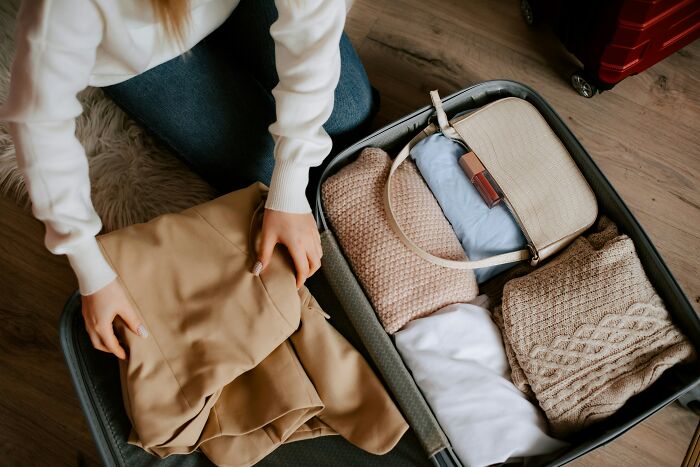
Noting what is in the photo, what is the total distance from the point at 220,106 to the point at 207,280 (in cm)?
32

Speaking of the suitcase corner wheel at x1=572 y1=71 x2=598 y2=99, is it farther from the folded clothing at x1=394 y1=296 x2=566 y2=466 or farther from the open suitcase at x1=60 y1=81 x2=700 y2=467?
the folded clothing at x1=394 y1=296 x2=566 y2=466

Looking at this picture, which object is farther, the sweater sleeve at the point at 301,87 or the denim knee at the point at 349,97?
the denim knee at the point at 349,97

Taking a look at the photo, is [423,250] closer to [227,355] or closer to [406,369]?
[406,369]

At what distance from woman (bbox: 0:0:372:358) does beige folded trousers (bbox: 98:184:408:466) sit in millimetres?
35

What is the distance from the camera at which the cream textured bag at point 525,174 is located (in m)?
0.85

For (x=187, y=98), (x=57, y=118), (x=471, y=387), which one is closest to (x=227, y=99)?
(x=187, y=98)

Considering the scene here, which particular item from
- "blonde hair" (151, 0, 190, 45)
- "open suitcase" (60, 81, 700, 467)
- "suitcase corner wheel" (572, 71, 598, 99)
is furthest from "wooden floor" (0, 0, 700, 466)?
"blonde hair" (151, 0, 190, 45)

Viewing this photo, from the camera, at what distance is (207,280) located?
0.76 m

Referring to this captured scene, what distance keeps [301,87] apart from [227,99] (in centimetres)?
24

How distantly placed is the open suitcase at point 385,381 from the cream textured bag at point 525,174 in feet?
0.24

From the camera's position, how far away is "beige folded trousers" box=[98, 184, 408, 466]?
0.73m

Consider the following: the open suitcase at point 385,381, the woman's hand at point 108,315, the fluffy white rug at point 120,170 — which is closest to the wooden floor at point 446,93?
the fluffy white rug at point 120,170

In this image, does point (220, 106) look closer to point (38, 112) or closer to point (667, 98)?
point (38, 112)

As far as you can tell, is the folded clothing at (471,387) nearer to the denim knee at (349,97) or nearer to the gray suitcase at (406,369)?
the gray suitcase at (406,369)
